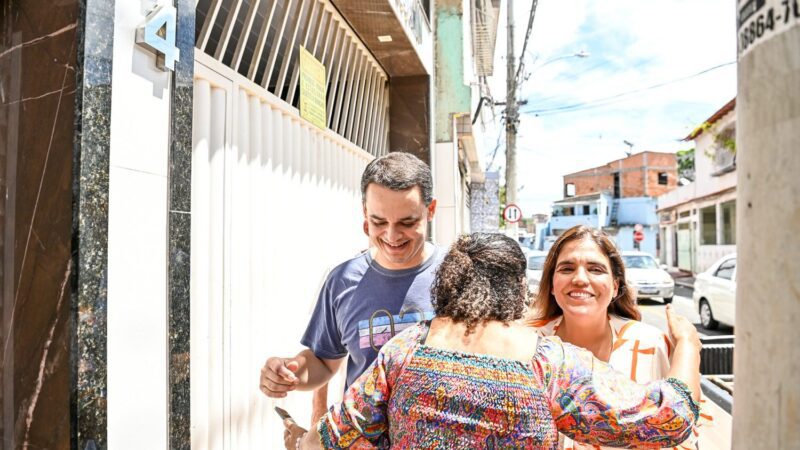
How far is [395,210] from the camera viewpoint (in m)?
1.97

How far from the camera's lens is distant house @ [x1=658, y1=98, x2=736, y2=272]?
1850 cm

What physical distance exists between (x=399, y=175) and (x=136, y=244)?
948 mm

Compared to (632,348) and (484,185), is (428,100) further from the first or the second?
(484,185)

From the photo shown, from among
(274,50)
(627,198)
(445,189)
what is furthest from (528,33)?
(627,198)

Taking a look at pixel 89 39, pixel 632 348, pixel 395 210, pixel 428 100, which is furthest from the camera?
pixel 428 100

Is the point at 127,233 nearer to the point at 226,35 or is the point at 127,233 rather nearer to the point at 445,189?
the point at 226,35

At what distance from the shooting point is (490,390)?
1274 mm

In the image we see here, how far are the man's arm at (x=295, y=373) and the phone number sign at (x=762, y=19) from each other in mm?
1687

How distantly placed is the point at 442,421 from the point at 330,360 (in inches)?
39.2

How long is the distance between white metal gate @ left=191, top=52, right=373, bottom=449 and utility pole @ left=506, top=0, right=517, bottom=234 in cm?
1089

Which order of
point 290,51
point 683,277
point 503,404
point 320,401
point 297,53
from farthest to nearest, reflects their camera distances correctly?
point 683,277 < point 297,53 < point 290,51 < point 320,401 < point 503,404

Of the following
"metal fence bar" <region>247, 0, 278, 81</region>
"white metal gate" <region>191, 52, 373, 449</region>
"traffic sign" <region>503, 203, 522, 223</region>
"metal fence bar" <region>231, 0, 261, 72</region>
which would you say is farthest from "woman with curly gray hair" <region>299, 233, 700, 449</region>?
"traffic sign" <region>503, 203, 522, 223</region>

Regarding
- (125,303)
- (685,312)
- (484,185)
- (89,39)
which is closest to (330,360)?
(125,303)

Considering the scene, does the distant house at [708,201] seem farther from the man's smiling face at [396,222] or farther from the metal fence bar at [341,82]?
the man's smiling face at [396,222]
